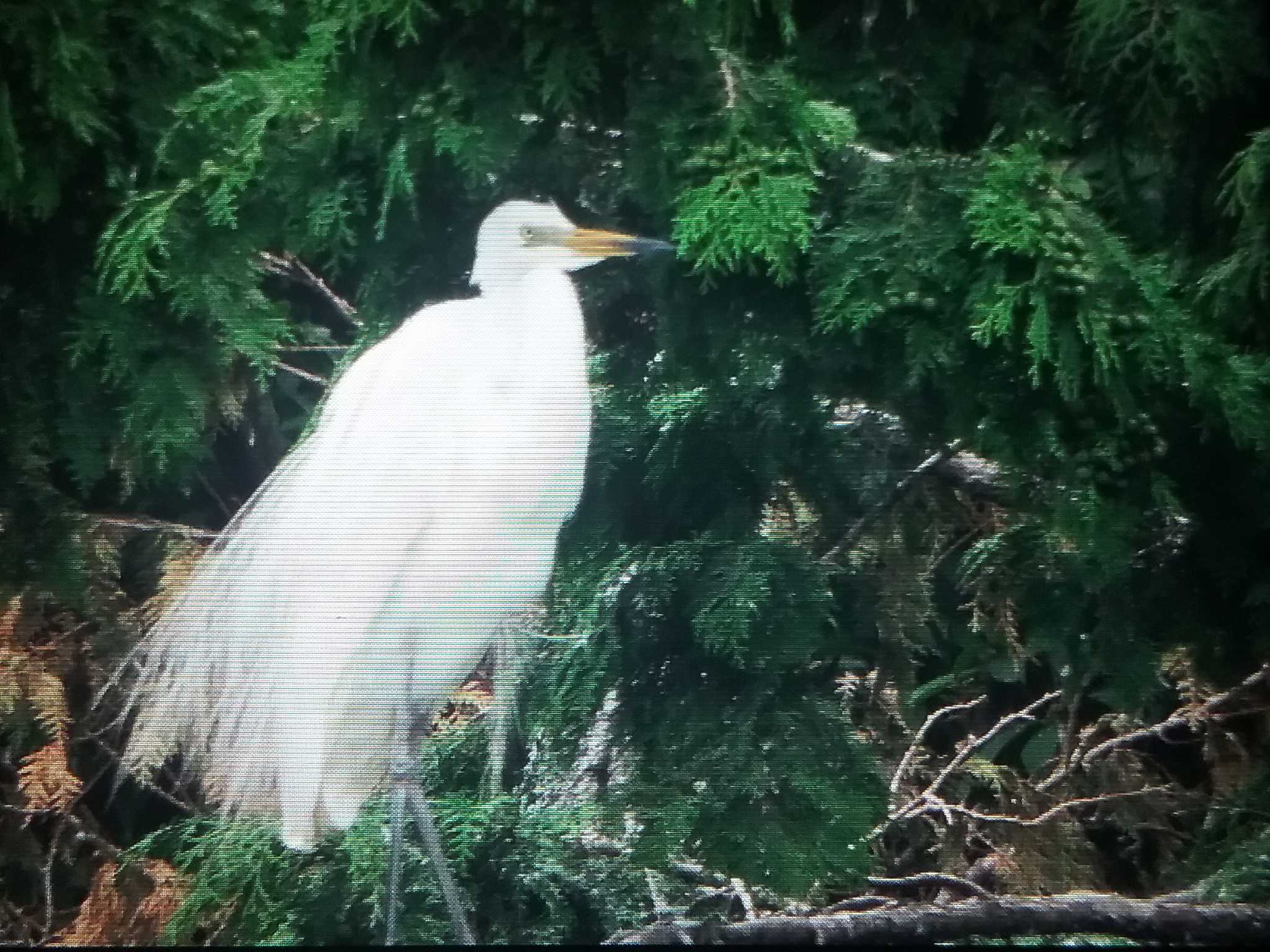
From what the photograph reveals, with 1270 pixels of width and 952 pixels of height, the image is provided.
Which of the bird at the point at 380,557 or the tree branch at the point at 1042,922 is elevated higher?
the bird at the point at 380,557

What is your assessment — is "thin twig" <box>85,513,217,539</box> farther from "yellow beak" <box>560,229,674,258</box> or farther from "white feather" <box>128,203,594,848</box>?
"yellow beak" <box>560,229,674,258</box>

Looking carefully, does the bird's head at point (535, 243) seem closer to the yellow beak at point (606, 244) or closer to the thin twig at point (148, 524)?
the yellow beak at point (606, 244)

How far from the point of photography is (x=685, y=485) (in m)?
1.34

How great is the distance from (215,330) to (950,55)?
0.89 m

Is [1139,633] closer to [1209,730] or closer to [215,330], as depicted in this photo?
[1209,730]

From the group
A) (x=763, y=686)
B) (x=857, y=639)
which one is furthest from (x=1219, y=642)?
(x=763, y=686)

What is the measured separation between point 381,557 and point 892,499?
1.91 feet

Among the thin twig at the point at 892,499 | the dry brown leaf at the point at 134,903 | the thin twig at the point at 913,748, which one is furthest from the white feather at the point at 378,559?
the thin twig at the point at 913,748

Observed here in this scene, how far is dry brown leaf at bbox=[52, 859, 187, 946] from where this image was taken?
4.42 ft

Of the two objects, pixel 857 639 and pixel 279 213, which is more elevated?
pixel 279 213

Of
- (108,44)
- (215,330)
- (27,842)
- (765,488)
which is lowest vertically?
(27,842)

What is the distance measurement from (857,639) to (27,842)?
990 millimetres

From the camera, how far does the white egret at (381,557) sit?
135cm

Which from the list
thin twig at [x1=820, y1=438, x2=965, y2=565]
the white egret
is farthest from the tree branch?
the white egret
